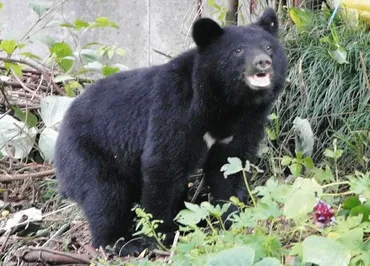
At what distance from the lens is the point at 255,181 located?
254 inches

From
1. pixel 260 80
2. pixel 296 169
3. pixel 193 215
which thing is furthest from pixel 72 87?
pixel 193 215

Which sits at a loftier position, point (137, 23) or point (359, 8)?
point (359, 8)

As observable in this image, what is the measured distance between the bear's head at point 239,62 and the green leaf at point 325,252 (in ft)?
6.76

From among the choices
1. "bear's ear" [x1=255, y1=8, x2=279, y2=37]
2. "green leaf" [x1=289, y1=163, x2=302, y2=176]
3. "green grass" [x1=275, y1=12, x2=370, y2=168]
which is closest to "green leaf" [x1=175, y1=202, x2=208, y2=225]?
"green leaf" [x1=289, y1=163, x2=302, y2=176]

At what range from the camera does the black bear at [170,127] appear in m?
5.58

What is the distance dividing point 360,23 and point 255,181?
1477 millimetres

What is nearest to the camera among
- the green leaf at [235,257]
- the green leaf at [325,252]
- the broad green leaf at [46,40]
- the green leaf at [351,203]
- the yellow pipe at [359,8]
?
the green leaf at [325,252]

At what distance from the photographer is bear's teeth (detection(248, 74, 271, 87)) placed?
551 centimetres

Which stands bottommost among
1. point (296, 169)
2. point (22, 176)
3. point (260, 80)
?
point (22, 176)

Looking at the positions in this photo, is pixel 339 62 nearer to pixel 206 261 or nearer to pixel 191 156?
pixel 191 156

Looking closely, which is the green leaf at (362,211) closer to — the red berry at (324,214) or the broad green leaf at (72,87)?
the red berry at (324,214)

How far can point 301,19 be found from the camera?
6.97 metres

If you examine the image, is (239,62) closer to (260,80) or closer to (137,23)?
(260,80)

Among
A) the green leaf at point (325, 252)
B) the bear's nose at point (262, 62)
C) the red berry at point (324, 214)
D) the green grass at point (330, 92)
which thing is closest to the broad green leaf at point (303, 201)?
the green leaf at point (325, 252)
